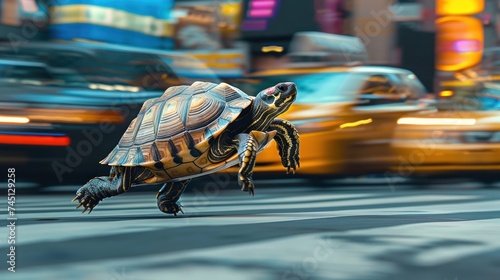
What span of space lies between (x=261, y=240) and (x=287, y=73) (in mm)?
6436

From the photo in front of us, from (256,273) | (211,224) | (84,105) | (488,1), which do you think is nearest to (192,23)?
(84,105)

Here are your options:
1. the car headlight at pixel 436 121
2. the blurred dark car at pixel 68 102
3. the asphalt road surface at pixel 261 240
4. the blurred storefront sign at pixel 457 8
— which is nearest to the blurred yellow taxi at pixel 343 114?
the car headlight at pixel 436 121

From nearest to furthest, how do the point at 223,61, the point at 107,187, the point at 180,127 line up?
the point at 180,127
the point at 107,187
the point at 223,61

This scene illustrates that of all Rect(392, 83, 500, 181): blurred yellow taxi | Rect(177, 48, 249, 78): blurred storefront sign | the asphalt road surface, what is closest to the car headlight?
Rect(392, 83, 500, 181): blurred yellow taxi

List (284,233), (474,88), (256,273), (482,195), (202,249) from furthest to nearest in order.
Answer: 1. (474,88)
2. (482,195)
3. (284,233)
4. (202,249)
5. (256,273)

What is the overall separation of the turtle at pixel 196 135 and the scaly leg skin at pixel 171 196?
5 cm

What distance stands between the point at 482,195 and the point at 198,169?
4.66 m

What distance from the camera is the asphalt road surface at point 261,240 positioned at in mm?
4051

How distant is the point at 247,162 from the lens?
4879 mm

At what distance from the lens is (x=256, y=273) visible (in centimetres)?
396

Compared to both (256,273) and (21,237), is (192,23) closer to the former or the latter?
(21,237)

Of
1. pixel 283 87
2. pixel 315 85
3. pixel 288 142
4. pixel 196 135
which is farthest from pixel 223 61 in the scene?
pixel 283 87

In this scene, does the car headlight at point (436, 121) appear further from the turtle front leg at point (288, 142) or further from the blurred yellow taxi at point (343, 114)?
the turtle front leg at point (288, 142)

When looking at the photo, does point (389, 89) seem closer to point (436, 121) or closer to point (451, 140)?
point (436, 121)
